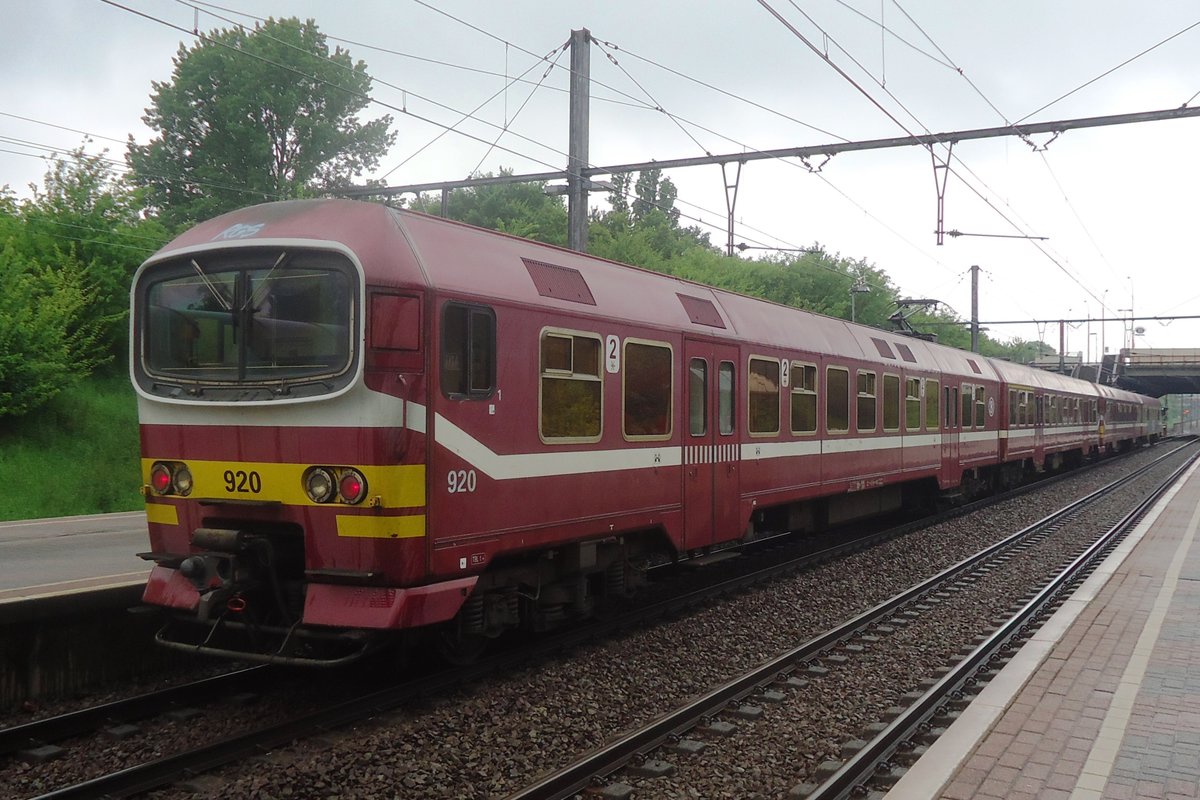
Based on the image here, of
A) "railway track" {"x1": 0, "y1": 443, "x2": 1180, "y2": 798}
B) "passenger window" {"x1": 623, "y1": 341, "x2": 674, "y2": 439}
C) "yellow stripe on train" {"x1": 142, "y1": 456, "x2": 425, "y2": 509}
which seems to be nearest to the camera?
"railway track" {"x1": 0, "y1": 443, "x2": 1180, "y2": 798}

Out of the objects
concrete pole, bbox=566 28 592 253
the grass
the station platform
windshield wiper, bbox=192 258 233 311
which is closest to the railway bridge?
concrete pole, bbox=566 28 592 253

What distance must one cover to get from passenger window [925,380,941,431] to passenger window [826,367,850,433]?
424 centimetres

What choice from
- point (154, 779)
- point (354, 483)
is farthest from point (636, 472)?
point (154, 779)

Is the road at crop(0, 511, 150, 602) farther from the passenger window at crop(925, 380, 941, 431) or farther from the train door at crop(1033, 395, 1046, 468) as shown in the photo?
the train door at crop(1033, 395, 1046, 468)

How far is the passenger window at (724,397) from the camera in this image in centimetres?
1018

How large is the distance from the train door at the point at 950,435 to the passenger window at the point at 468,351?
1344 centimetres

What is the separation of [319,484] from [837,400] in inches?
346

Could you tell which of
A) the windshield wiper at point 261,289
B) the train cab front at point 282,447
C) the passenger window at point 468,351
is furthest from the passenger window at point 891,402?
the windshield wiper at point 261,289

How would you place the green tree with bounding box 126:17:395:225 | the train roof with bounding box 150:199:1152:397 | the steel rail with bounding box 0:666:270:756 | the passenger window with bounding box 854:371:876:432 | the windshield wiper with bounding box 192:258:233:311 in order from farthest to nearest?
the green tree with bounding box 126:17:395:225 < the passenger window with bounding box 854:371:876:432 < the windshield wiper with bounding box 192:258:233:311 < the train roof with bounding box 150:199:1152:397 < the steel rail with bounding box 0:666:270:756

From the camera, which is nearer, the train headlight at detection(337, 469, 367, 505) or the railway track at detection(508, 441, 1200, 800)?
the railway track at detection(508, 441, 1200, 800)

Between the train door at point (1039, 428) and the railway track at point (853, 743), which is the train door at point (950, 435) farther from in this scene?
the train door at point (1039, 428)

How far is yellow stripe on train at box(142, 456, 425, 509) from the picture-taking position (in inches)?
242

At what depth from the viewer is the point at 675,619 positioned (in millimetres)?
9500

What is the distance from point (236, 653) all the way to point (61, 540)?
24.9ft
